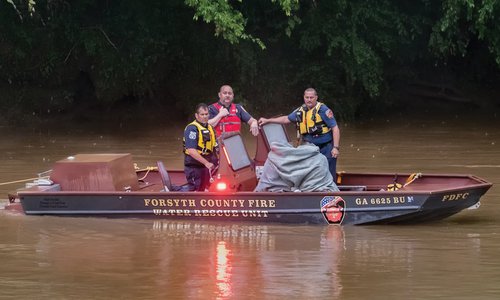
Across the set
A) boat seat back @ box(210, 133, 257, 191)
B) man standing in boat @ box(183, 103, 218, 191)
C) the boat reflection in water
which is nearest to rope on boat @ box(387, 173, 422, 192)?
the boat reflection in water

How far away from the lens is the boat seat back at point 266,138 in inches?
526

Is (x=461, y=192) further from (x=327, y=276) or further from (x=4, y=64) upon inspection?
(x=4, y=64)

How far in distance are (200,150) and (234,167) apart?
1.59 feet

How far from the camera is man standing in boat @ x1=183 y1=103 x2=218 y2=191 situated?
12.8 metres

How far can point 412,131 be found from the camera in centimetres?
2306

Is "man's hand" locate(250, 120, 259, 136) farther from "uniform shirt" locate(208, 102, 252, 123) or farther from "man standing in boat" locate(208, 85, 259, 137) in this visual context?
"uniform shirt" locate(208, 102, 252, 123)

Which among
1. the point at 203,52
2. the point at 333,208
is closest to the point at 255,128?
the point at 333,208

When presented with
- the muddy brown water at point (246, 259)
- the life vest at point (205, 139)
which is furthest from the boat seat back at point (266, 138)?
the muddy brown water at point (246, 259)

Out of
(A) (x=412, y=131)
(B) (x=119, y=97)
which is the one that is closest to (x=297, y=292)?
(A) (x=412, y=131)

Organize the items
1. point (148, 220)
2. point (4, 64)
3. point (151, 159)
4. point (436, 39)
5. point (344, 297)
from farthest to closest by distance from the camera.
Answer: point (4, 64) < point (436, 39) < point (151, 159) < point (148, 220) < point (344, 297)

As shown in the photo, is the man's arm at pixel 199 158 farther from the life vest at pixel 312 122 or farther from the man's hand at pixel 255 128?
the life vest at pixel 312 122

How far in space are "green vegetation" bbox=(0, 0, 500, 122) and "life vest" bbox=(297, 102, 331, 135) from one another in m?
9.39

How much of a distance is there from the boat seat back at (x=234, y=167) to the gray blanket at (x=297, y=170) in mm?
411

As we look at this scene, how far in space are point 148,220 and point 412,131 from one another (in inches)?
445
